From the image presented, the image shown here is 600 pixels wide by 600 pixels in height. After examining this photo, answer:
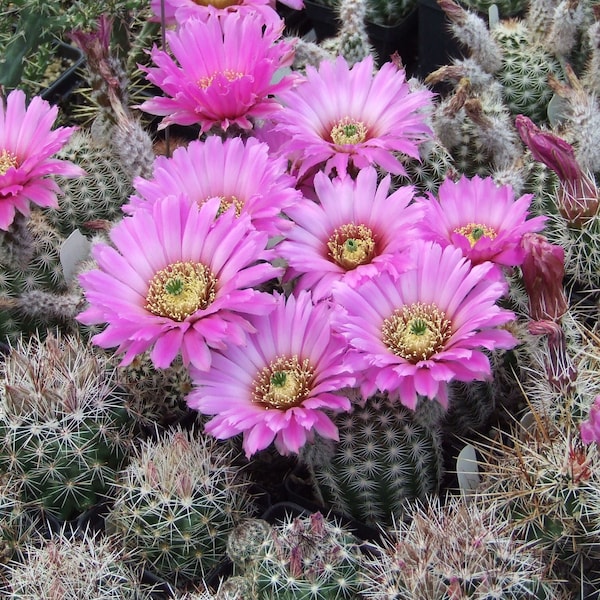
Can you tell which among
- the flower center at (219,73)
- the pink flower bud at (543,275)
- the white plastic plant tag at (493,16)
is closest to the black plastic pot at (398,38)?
the white plastic plant tag at (493,16)

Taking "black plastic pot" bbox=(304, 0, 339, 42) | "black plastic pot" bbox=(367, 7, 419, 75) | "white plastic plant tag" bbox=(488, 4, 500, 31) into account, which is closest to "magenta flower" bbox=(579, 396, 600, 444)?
"white plastic plant tag" bbox=(488, 4, 500, 31)

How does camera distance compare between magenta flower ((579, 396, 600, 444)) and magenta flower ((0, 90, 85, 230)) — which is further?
magenta flower ((0, 90, 85, 230))

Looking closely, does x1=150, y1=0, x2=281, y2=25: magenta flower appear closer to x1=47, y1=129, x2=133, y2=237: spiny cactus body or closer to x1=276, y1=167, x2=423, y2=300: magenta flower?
x1=47, y1=129, x2=133, y2=237: spiny cactus body

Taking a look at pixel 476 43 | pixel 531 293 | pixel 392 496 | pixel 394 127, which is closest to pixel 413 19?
pixel 476 43

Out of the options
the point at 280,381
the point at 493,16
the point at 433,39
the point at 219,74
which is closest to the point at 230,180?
the point at 219,74

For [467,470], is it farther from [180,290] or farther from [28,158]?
[28,158]

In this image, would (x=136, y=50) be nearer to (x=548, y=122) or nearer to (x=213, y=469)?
(x=548, y=122)
